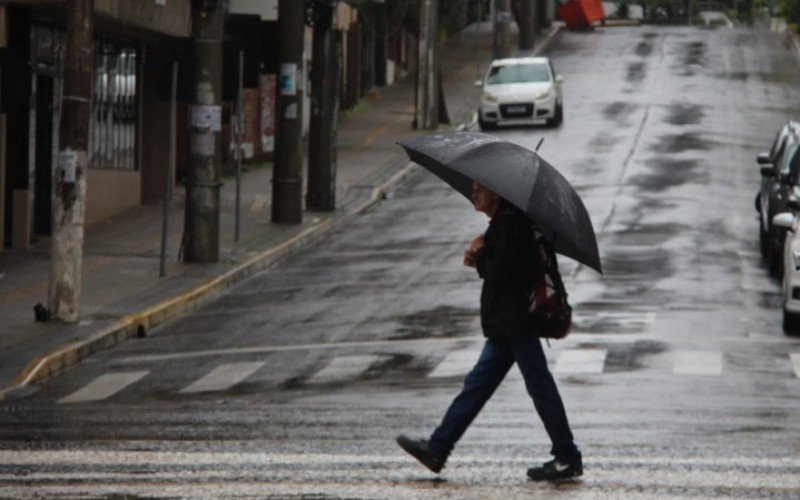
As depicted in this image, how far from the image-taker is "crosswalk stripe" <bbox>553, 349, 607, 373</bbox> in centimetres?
1631

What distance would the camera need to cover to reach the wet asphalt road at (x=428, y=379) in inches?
397

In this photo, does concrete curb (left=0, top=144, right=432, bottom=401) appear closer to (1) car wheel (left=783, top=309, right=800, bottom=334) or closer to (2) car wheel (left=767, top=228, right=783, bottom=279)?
(1) car wheel (left=783, top=309, right=800, bottom=334)

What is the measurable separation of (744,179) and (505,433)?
25157mm

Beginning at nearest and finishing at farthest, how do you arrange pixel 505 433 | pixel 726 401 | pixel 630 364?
pixel 505 433
pixel 726 401
pixel 630 364

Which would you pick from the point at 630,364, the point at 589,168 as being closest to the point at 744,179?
the point at 589,168

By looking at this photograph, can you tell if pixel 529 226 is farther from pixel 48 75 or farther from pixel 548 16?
pixel 548 16

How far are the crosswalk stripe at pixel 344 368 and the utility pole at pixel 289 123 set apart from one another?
13890 millimetres

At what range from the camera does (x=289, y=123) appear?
31281 mm

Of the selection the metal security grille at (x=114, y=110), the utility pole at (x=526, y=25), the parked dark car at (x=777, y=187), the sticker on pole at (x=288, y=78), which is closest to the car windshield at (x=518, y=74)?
the metal security grille at (x=114, y=110)

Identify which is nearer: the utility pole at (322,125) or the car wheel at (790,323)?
the car wheel at (790,323)

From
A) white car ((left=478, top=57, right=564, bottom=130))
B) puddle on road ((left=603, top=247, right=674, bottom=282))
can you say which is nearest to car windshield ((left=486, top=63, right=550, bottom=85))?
white car ((left=478, top=57, right=564, bottom=130))

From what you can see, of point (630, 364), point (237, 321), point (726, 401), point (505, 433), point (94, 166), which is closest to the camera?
point (505, 433)

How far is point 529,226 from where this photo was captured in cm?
1001

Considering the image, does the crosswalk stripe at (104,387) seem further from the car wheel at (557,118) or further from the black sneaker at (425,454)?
the car wheel at (557,118)
